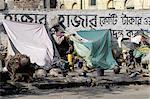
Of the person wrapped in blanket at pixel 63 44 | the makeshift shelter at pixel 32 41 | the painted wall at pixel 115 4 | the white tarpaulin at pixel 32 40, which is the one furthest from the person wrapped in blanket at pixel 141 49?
the painted wall at pixel 115 4

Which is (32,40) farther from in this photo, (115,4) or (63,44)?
(115,4)

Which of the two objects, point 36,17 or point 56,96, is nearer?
point 56,96

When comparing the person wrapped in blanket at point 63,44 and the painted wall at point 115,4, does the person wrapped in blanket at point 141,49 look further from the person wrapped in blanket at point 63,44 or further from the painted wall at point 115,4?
the painted wall at point 115,4

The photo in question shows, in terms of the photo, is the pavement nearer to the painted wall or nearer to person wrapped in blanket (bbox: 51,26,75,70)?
person wrapped in blanket (bbox: 51,26,75,70)

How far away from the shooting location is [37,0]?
106 feet

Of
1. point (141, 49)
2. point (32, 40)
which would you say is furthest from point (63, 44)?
point (141, 49)

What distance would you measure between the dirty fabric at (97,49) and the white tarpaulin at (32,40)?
1255 mm

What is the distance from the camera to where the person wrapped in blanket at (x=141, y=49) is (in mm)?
20239

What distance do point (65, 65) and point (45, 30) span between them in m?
3.37

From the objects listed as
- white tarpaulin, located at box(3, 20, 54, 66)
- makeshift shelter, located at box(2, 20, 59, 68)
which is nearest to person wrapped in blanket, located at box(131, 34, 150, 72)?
makeshift shelter, located at box(2, 20, 59, 68)

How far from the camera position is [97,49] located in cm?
1969

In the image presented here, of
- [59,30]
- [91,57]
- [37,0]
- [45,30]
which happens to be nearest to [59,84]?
[91,57]

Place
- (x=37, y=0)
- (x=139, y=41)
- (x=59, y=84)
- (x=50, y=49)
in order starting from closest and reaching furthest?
(x=59, y=84), (x=50, y=49), (x=139, y=41), (x=37, y=0)

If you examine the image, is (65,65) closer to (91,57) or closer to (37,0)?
(91,57)
